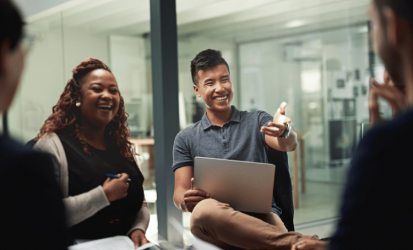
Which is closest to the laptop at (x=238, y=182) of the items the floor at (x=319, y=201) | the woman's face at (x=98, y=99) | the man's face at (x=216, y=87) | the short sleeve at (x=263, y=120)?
the short sleeve at (x=263, y=120)

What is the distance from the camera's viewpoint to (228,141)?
2178mm

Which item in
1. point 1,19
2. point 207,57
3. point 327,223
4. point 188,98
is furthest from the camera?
point 188,98

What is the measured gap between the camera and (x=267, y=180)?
2000 mm

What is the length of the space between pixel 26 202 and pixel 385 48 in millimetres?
857

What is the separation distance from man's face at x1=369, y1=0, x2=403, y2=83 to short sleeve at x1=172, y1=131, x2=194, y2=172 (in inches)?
57.2

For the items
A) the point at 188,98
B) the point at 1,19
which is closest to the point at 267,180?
the point at 1,19

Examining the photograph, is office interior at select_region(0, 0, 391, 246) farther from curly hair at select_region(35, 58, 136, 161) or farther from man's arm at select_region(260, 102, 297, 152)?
man's arm at select_region(260, 102, 297, 152)

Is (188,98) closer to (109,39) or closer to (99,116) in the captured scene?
(109,39)

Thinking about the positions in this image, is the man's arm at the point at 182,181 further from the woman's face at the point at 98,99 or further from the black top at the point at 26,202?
the black top at the point at 26,202

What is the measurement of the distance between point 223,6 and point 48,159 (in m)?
4.33

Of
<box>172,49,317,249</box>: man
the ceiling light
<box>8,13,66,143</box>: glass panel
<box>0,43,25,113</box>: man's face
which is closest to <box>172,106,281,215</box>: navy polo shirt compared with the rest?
<box>172,49,317,249</box>: man

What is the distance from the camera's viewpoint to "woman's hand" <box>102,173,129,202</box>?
6.23ft

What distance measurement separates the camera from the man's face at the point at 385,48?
0.89 metres

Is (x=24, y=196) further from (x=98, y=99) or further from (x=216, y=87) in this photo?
(x=216, y=87)
